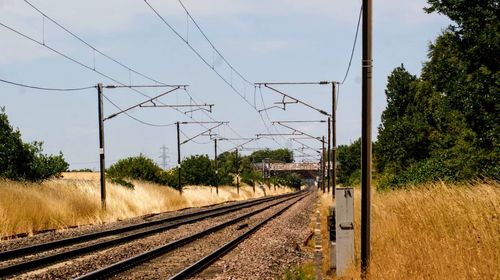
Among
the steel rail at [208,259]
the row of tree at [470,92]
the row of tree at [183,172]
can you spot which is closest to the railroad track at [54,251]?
the steel rail at [208,259]

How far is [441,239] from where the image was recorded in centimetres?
1049

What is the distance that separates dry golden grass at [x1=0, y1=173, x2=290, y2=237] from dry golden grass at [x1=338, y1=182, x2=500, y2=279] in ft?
44.9

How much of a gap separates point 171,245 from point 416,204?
23.2 feet

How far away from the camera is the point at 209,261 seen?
1495 centimetres

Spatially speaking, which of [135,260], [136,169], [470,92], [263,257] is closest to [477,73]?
[470,92]

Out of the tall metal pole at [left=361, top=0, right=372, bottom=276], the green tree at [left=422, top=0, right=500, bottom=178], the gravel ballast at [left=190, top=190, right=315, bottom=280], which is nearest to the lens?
the tall metal pole at [left=361, top=0, right=372, bottom=276]

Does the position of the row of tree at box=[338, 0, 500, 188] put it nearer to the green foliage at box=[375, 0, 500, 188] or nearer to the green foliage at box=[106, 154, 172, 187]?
the green foliage at box=[375, 0, 500, 188]

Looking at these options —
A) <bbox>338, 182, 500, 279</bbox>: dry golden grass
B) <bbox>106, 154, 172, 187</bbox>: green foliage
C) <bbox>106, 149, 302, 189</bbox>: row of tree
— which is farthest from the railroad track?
<bbox>106, 154, 172, 187</bbox>: green foliage

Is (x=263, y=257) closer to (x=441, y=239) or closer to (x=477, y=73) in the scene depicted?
(x=441, y=239)

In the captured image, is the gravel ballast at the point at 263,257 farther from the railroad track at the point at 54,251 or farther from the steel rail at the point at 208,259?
the railroad track at the point at 54,251

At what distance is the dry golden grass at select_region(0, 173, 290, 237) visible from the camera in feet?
75.5

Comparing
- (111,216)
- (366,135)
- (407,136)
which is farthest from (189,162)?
(366,135)

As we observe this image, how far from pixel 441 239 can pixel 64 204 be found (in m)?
20.9

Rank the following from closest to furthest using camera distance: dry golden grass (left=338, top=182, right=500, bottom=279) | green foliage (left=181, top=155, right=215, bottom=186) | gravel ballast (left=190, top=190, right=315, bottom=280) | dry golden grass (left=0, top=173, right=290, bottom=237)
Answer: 1. dry golden grass (left=338, top=182, right=500, bottom=279)
2. gravel ballast (left=190, top=190, right=315, bottom=280)
3. dry golden grass (left=0, top=173, right=290, bottom=237)
4. green foliage (left=181, top=155, right=215, bottom=186)
